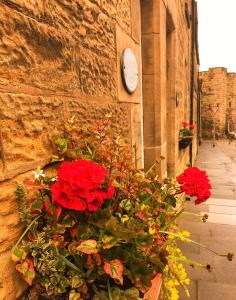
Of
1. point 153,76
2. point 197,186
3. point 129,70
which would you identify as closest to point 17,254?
point 197,186

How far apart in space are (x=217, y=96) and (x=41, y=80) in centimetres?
2088

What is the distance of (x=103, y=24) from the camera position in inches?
61.7

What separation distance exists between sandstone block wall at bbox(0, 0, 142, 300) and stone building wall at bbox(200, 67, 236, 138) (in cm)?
2006

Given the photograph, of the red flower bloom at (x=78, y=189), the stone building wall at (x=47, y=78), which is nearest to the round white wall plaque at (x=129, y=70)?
the stone building wall at (x=47, y=78)

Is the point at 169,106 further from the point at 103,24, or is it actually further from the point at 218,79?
the point at 218,79

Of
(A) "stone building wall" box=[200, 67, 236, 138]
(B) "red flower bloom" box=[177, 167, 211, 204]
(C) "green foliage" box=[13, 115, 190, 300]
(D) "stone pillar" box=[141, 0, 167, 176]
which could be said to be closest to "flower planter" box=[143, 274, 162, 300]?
(C) "green foliage" box=[13, 115, 190, 300]

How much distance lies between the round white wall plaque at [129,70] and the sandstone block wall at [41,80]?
21 cm

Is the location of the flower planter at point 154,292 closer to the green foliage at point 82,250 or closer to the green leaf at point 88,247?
the green foliage at point 82,250

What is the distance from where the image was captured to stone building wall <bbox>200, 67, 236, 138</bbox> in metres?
19.8

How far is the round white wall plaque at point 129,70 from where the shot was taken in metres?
1.86

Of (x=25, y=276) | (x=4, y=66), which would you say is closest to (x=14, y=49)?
(x=4, y=66)

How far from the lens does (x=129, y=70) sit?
1.96 m

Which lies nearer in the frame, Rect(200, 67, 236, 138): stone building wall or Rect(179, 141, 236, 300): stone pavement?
Rect(179, 141, 236, 300): stone pavement

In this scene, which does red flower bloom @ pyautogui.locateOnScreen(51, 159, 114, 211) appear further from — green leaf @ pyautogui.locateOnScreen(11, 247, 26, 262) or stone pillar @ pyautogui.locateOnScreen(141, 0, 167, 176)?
stone pillar @ pyautogui.locateOnScreen(141, 0, 167, 176)
